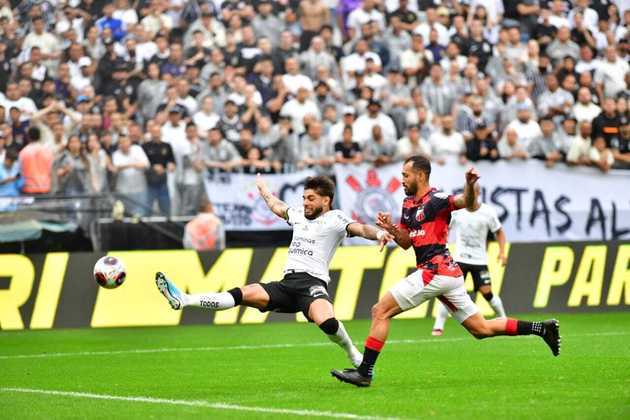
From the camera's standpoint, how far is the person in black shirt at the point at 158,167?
71.4 feet

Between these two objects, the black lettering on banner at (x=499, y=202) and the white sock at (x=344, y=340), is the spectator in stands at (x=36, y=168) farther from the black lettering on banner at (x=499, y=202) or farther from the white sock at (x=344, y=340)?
the white sock at (x=344, y=340)

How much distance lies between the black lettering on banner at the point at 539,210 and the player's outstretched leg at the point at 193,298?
1152 centimetres

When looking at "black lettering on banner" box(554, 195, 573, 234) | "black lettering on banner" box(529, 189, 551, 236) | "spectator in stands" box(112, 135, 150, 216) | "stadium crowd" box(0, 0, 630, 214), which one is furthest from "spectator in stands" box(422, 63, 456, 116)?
"spectator in stands" box(112, 135, 150, 216)

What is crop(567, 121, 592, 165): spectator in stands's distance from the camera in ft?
77.7

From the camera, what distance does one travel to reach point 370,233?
11.7m

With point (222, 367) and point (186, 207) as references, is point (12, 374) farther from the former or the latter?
point (186, 207)

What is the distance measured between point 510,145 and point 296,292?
1219 centimetres

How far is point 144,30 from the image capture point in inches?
990

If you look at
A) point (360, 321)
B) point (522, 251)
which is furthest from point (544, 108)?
point (360, 321)

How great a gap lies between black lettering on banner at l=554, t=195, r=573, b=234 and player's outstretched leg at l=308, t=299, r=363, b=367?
37.5ft

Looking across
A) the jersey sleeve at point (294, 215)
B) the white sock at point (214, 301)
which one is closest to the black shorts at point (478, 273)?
the jersey sleeve at point (294, 215)

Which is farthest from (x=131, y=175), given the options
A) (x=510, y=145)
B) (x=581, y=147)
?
(x=581, y=147)

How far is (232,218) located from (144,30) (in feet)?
17.7

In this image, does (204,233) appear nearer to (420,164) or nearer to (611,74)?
(611,74)
